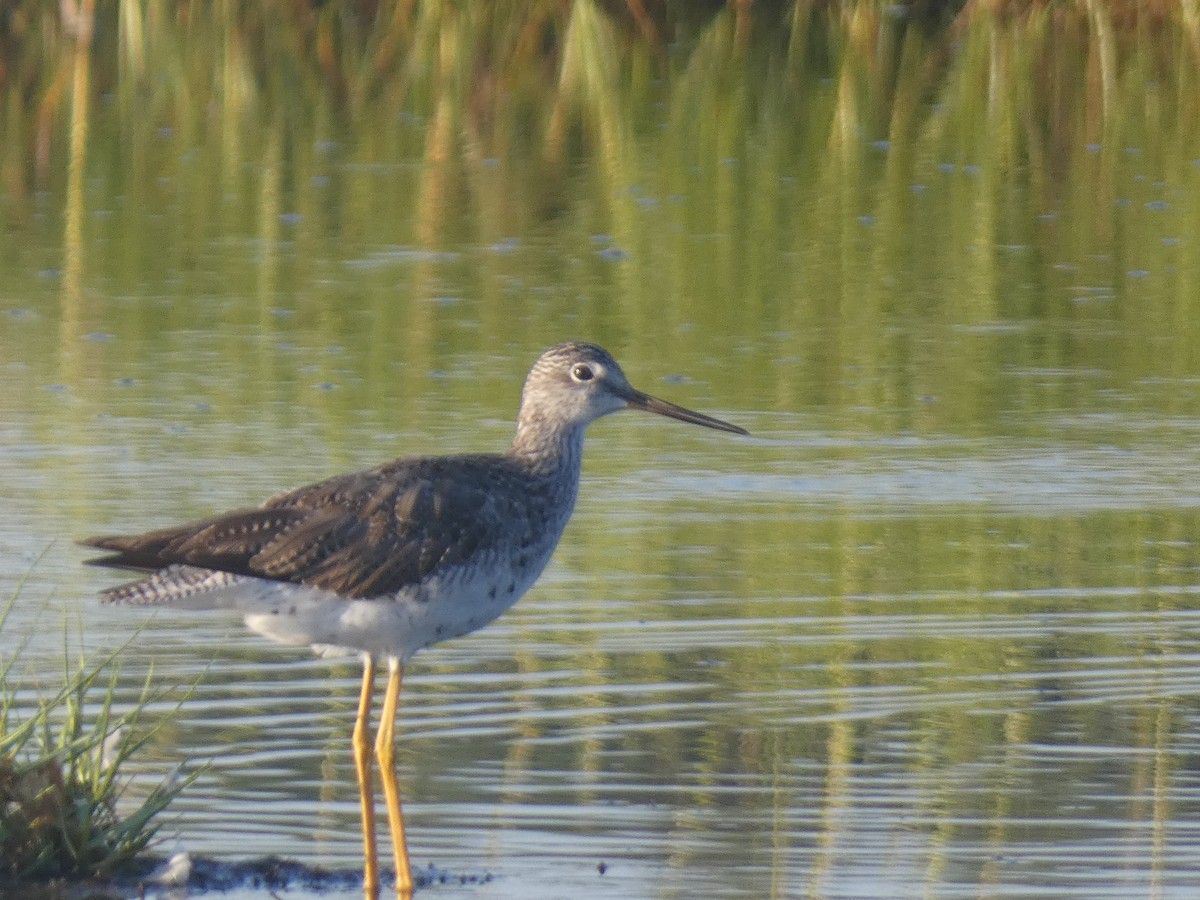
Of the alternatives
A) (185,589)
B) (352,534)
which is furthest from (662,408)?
(185,589)

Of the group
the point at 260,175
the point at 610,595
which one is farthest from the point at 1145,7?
the point at 610,595

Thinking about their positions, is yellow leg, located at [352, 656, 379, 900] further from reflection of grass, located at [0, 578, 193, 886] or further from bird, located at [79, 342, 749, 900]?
reflection of grass, located at [0, 578, 193, 886]

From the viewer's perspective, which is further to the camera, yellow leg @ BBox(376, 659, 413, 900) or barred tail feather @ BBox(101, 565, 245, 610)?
barred tail feather @ BBox(101, 565, 245, 610)

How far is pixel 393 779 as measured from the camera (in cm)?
595

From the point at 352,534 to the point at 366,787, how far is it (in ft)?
1.93

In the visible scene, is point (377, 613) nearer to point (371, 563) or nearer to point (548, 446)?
point (371, 563)

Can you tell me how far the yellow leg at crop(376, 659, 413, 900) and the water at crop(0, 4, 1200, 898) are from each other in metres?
0.12

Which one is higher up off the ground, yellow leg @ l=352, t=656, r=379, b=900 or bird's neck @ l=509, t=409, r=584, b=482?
bird's neck @ l=509, t=409, r=584, b=482

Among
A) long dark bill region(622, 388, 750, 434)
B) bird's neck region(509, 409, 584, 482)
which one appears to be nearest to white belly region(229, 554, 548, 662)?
bird's neck region(509, 409, 584, 482)

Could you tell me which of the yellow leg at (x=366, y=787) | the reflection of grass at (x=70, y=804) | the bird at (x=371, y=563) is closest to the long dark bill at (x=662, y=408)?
the bird at (x=371, y=563)

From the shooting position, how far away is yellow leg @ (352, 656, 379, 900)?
18.1ft

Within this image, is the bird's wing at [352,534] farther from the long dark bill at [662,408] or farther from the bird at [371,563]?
the long dark bill at [662,408]

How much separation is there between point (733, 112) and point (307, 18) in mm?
5118

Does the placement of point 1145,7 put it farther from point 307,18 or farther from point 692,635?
point 692,635
